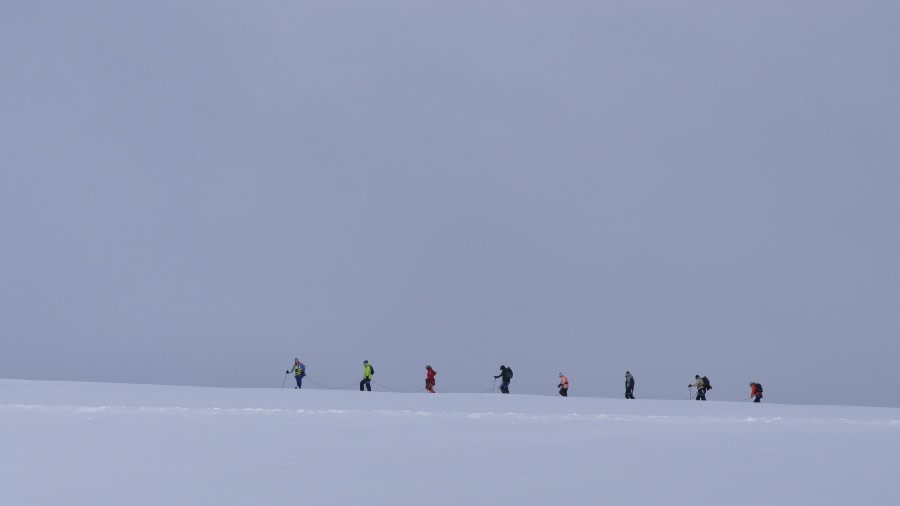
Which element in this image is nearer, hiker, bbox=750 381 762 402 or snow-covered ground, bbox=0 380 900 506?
snow-covered ground, bbox=0 380 900 506

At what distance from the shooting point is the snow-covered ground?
13031 mm

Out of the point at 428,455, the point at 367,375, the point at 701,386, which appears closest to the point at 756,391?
the point at 701,386

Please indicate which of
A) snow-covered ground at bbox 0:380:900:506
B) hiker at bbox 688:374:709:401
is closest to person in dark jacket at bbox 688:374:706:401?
hiker at bbox 688:374:709:401

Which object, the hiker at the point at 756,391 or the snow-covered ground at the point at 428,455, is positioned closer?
→ the snow-covered ground at the point at 428,455

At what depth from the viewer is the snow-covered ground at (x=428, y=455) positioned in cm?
1303

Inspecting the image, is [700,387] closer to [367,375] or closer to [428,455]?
[367,375]

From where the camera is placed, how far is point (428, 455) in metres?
14.6

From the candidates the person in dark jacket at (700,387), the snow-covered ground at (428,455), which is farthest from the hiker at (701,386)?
the snow-covered ground at (428,455)

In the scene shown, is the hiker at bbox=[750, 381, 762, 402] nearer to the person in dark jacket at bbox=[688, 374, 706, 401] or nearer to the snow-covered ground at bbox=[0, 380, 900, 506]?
the person in dark jacket at bbox=[688, 374, 706, 401]

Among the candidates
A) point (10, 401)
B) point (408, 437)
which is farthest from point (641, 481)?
point (10, 401)

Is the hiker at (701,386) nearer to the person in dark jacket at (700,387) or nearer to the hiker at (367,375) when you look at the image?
the person in dark jacket at (700,387)

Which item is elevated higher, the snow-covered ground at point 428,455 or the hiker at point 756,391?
the hiker at point 756,391

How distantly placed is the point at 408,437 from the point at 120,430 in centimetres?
507

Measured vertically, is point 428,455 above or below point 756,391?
below
